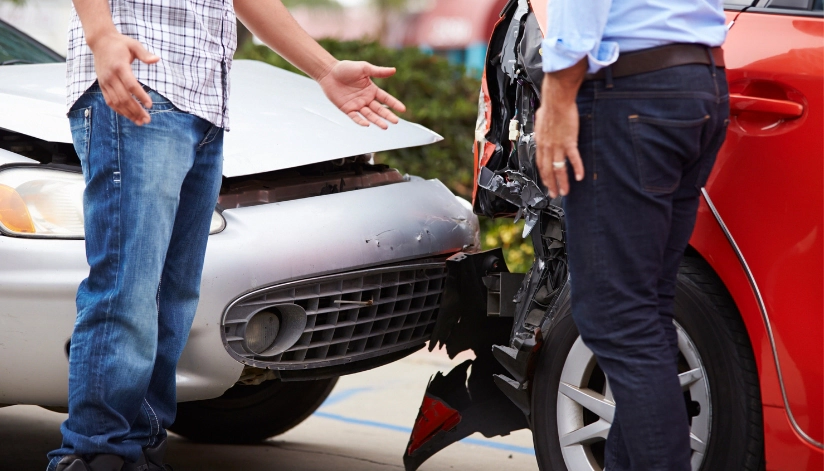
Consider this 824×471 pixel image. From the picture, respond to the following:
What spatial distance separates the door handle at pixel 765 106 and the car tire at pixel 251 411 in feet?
6.06

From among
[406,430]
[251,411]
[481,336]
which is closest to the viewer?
[481,336]

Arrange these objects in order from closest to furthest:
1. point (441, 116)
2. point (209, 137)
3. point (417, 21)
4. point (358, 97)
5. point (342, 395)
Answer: point (209, 137), point (358, 97), point (342, 395), point (441, 116), point (417, 21)

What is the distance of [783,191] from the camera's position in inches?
84.6

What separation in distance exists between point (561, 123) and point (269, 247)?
3.44 feet

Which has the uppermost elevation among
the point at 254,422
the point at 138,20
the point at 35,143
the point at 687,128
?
the point at 138,20

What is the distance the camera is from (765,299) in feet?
7.16

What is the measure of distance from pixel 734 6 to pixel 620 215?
32.4 inches

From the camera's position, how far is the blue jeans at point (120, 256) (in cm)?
221

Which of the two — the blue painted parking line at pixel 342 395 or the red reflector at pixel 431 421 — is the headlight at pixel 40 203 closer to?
the red reflector at pixel 431 421

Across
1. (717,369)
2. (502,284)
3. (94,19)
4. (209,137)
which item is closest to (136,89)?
(94,19)

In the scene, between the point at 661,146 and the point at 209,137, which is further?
the point at 209,137

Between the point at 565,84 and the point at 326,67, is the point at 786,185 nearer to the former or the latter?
the point at 565,84

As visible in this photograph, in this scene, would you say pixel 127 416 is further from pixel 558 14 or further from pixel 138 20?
pixel 558 14

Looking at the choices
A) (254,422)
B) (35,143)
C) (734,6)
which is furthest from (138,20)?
(254,422)
